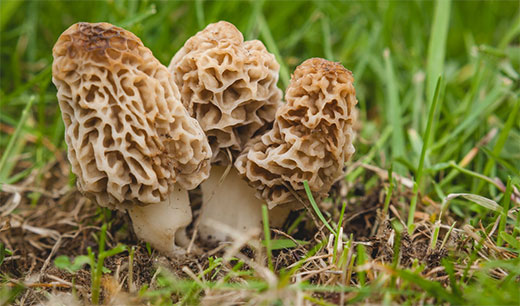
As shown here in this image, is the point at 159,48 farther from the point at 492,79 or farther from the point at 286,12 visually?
the point at 492,79

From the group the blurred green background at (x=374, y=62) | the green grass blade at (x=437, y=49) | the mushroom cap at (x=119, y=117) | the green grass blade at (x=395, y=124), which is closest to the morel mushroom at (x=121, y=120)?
the mushroom cap at (x=119, y=117)

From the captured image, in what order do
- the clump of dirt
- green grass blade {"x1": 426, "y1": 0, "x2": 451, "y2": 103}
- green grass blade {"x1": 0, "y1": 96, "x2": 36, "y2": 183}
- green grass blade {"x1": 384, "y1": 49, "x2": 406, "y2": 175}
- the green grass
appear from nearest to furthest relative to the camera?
the green grass, the clump of dirt, green grass blade {"x1": 0, "y1": 96, "x2": 36, "y2": 183}, green grass blade {"x1": 384, "y1": 49, "x2": 406, "y2": 175}, green grass blade {"x1": 426, "y1": 0, "x2": 451, "y2": 103}

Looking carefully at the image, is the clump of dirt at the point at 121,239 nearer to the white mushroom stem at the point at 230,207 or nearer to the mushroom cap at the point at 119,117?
the white mushroom stem at the point at 230,207

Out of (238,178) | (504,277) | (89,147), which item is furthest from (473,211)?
(89,147)

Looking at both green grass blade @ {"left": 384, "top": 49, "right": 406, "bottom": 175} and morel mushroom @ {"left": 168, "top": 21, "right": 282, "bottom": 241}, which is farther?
green grass blade @ {"left": 384, "top": 49, "right": 406, "bottom": 175}

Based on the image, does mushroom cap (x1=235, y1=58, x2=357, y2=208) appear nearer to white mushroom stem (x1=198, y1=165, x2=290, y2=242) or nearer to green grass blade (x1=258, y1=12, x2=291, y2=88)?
white mushroom stem (x1=198, y1=165, x2=290, y2=242)

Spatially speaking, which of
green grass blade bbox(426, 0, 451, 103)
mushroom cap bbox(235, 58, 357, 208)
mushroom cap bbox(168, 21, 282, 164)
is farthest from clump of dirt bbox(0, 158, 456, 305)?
green grass blade bbox(426, 0, 451, 103)
